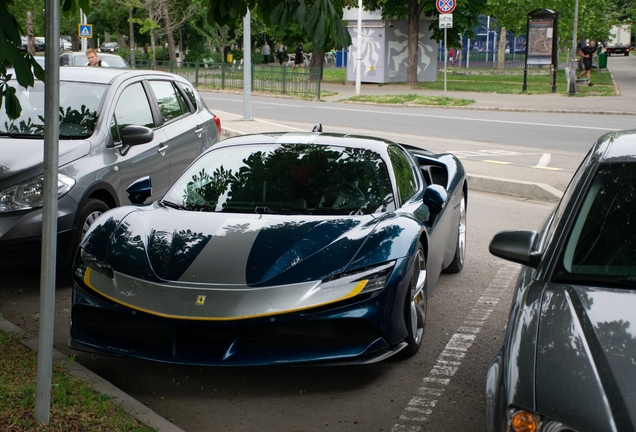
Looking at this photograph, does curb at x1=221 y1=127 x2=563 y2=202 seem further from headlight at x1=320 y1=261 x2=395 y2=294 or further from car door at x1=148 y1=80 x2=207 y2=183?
headlight at x1=320 y1=261 x2=395 y2=294

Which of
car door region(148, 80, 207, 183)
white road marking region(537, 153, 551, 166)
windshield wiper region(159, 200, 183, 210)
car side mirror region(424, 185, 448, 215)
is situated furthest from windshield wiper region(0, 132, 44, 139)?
white road marking region(537, 153, 551, 166)

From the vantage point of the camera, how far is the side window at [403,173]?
561 cm

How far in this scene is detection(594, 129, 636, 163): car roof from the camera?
151 inches

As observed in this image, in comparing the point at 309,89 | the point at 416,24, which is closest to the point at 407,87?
the point at 416,24

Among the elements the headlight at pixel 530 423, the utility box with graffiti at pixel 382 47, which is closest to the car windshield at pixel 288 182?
the headlight at pixel 530 423

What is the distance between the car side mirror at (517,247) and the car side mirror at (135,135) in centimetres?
418

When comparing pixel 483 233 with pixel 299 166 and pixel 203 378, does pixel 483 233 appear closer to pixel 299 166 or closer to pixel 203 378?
pixel 299 166

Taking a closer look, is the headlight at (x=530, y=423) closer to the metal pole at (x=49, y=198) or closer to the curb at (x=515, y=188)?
the metal pole at (x=49, y=198)

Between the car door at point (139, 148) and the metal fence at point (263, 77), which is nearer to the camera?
the car door at point (139, 148)

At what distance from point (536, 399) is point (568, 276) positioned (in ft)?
2.85

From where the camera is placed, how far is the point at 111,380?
185 inches

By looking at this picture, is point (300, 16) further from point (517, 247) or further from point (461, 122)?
point (461, 122)

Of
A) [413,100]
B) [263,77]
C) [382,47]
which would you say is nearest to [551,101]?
[413,100]

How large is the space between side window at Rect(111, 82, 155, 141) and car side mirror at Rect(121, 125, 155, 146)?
0.23 m
